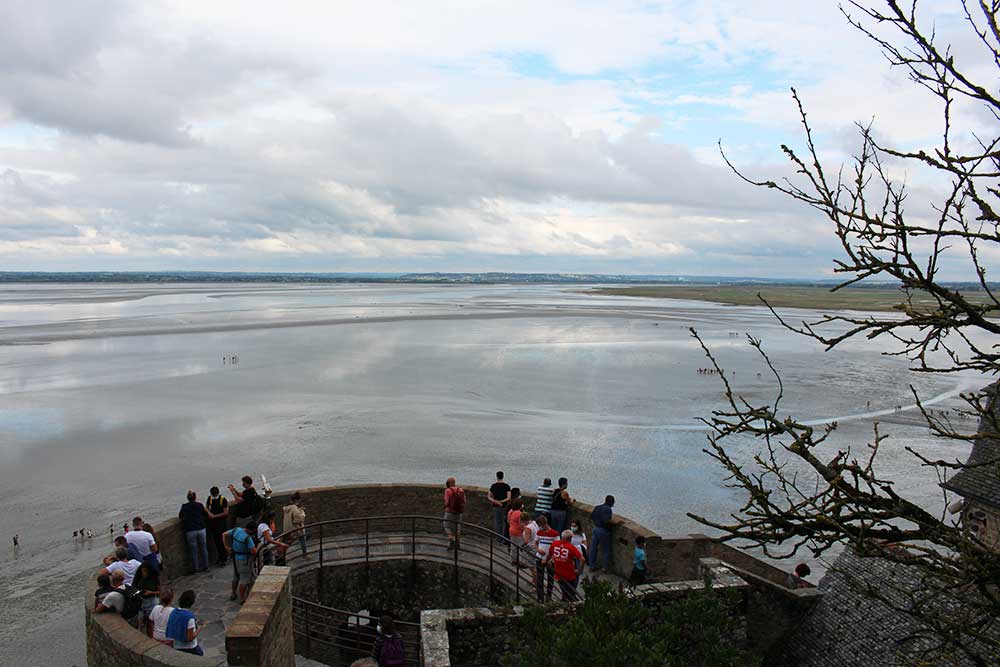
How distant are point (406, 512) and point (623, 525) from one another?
412 centimetres

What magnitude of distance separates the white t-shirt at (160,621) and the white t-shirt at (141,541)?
7.19 ft

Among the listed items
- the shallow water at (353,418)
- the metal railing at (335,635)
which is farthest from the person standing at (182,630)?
the shallow water at (353,418)

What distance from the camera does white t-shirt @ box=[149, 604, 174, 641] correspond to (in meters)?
7.53

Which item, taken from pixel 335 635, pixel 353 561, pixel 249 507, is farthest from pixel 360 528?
pixel 249 507

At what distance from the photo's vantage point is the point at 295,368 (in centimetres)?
4069

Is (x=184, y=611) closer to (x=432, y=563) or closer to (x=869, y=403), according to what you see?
(x=432, y=563)

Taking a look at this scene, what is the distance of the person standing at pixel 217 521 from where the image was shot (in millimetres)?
11352

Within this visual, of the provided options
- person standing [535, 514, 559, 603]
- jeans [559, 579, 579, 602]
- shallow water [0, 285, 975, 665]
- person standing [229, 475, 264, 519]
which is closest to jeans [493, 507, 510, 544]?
person standing [535, 514, 559, 603]

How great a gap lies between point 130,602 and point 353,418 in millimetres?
20733

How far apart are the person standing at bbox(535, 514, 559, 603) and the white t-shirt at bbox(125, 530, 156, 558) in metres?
5.30

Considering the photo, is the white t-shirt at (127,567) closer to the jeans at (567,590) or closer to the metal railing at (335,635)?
the metal railing at (335,635)

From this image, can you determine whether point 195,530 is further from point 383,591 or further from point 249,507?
point 383,591

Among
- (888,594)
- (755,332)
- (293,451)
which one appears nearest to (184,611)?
(888,594)

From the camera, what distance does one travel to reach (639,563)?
35.0 feet
